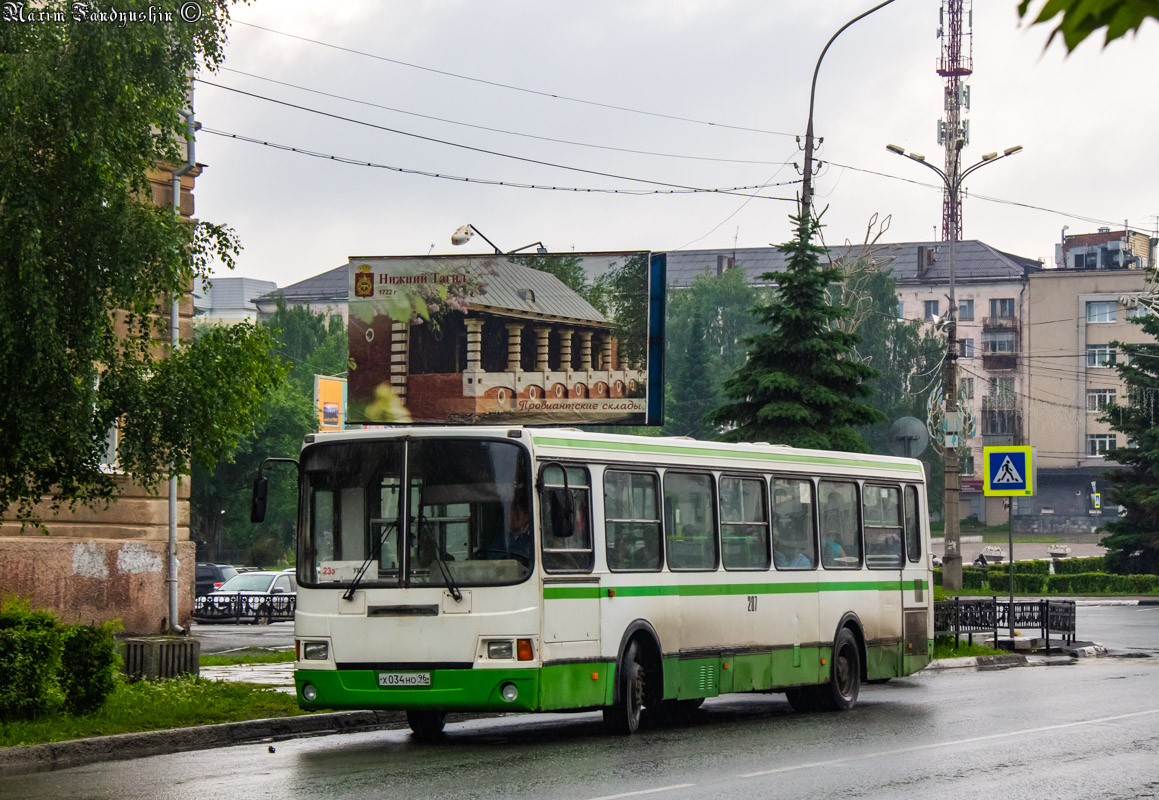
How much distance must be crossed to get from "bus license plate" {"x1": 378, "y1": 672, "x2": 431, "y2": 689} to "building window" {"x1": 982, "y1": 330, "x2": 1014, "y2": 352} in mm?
105486

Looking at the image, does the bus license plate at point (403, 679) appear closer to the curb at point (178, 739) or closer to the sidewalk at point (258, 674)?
the curb at point (178, 739)

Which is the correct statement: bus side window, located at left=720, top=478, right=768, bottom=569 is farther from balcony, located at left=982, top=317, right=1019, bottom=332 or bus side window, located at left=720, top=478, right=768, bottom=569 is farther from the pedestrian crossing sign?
balcony, located at left=982, top=317, right=1019, bottom=332

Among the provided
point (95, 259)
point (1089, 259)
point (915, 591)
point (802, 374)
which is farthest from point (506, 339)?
point (1089, 259)

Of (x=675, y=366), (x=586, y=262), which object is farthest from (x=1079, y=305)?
(x=586, y=262)

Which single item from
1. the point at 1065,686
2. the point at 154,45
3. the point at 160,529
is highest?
the point at 154,45

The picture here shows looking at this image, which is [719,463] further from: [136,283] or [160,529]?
[160,529]

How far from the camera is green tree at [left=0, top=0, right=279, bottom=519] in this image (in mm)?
13523

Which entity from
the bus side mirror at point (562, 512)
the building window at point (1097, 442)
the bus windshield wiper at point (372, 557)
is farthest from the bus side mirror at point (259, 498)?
the building window at point (1097, 442)

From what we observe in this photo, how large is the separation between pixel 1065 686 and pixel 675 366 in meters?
84.1

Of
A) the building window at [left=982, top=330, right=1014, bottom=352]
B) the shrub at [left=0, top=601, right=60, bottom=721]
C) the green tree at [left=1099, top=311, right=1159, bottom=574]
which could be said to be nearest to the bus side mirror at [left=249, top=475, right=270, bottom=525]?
the shrub at [left=0, top=601, right=60, bottom=721]

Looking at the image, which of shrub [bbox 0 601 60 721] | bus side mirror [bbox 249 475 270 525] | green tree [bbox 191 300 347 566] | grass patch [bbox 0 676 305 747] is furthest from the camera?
green tree [bbox 191 300 347 566]

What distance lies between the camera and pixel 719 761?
1239 centimetres

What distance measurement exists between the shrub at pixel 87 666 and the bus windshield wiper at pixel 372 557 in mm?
2173

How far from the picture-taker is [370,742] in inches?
577
